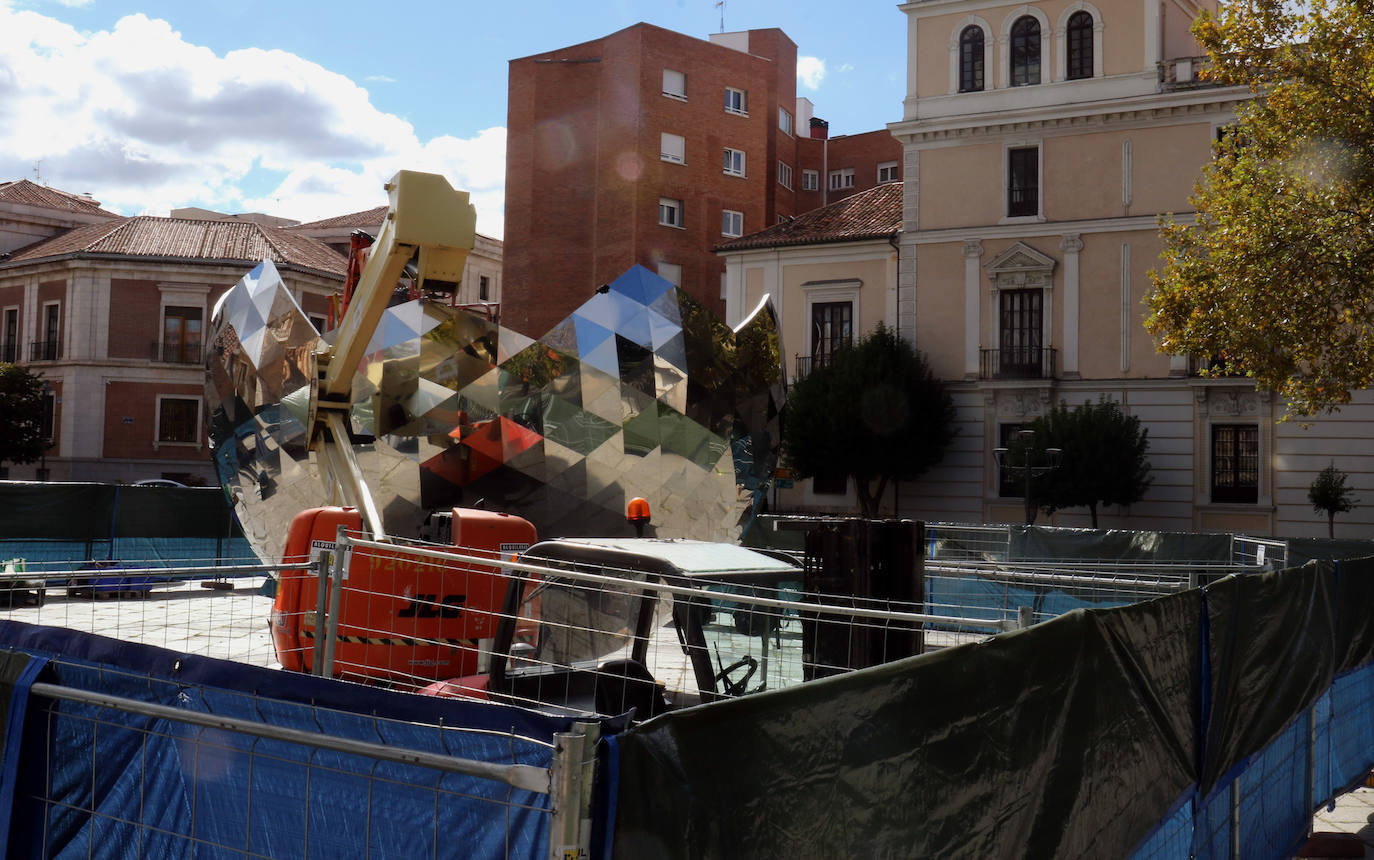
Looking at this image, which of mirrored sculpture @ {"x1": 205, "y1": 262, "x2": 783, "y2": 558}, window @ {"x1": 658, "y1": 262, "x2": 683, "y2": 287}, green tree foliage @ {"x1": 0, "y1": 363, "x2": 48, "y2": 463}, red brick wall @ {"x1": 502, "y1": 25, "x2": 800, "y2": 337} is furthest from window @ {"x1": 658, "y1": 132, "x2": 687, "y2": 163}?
mirrored sculpture @ {"x1": 205, "y1": 262, "x2": 783, "y2": 558}

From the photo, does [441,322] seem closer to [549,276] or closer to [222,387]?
[222,387]

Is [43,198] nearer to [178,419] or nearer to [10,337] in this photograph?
[10,337]

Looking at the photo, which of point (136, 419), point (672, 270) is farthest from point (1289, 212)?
point (136, 419)

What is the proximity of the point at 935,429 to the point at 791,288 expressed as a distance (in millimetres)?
7060

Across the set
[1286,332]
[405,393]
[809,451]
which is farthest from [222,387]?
[809,451]

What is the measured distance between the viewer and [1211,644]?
17.6ft

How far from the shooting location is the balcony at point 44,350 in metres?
48.8

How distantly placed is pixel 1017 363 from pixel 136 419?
111ft

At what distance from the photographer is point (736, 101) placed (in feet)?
162

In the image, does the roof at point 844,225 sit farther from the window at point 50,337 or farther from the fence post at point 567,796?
the fence post at point 567,796

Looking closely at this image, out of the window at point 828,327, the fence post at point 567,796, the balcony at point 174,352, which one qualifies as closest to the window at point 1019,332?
the window at point 828,327

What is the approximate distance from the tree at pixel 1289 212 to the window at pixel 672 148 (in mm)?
30213

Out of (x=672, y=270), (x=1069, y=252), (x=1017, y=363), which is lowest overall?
(x=1017, y=363)

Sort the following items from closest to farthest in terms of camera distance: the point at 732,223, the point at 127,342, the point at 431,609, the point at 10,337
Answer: the point at 431,609
the point at 127,342
the point at 732,223
the point at 10,337
